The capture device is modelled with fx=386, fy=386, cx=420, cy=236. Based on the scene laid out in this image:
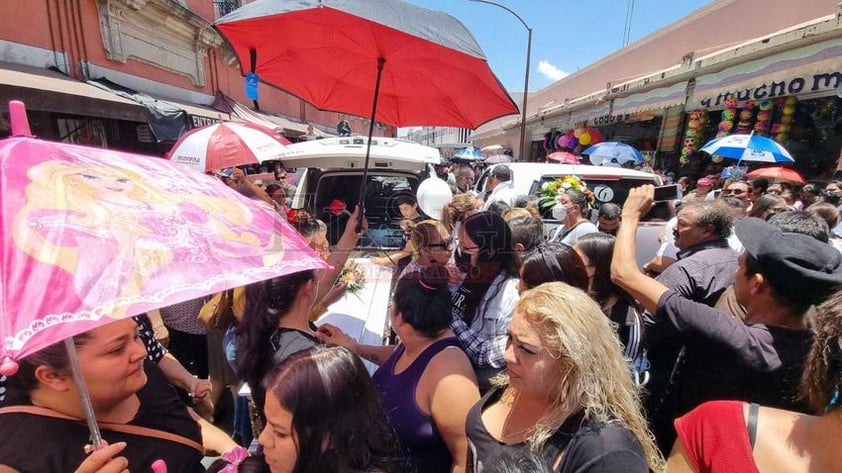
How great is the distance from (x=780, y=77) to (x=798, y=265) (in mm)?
6916

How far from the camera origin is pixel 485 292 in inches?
90.5

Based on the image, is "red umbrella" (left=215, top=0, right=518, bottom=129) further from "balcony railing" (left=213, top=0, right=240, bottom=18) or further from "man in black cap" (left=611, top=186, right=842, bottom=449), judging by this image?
"balcony railing" (left=213, top=0, right=240, bottom=18)

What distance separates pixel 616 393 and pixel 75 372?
144cm

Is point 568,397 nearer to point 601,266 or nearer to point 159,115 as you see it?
point 601,266

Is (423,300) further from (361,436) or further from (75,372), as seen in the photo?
(75,372)

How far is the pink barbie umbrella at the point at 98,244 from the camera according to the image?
74 cm

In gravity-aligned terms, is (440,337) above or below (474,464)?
above

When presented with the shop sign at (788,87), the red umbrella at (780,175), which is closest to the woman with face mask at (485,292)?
the red umbrella at (780,175)

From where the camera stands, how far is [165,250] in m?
0.93

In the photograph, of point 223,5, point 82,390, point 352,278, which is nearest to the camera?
point 82,390

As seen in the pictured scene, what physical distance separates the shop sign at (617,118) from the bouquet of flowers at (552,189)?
679 cm

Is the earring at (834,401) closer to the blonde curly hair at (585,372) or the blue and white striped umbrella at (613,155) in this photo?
the blonde curly hair at (585,372)

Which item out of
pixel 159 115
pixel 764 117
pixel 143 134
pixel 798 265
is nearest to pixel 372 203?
pixel 798 265

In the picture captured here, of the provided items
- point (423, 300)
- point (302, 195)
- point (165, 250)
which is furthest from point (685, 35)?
point (165, 250)
